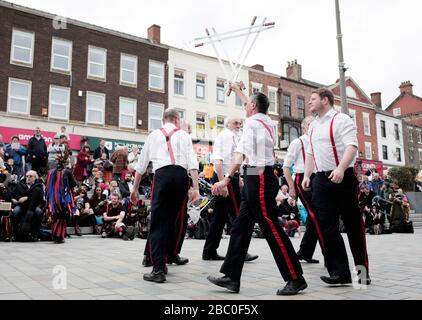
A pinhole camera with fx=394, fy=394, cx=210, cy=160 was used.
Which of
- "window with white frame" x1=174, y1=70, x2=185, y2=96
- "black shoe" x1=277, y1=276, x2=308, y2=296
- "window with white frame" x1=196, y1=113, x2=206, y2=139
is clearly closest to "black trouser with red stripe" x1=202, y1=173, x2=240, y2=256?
"black shoe" x1=277, y1=276, x2=308, y2=296

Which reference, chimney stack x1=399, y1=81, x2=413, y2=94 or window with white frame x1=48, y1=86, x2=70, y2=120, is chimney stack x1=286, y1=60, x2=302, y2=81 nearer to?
window with white frame x1=48, y1=86, x2=70, y2=120

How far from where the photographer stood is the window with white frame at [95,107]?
2462cm

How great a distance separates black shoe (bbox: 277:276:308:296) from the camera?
3678 millimetres

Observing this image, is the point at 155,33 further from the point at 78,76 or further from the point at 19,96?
the point at 19,96

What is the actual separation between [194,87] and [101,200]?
19.0 meters

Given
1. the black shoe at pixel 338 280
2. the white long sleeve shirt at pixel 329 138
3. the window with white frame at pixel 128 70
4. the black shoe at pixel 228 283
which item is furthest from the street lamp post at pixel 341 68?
the window with white frame at pixel 128 70

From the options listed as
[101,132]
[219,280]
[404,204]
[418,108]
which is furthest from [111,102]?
[418,108]

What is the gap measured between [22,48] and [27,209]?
16.8 metres

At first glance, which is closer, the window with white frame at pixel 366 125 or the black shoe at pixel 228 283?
the black shoe at pixel 228 283

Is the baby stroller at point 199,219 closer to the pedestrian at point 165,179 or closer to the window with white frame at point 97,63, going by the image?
the pedestrian at point 165,179

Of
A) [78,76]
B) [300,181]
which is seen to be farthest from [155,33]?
[300,181]

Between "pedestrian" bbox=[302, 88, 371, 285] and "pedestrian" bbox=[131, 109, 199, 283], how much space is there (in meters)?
1.52

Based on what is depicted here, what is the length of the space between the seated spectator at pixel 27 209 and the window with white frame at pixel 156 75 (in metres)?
19.0

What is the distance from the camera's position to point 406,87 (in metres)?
57.7
